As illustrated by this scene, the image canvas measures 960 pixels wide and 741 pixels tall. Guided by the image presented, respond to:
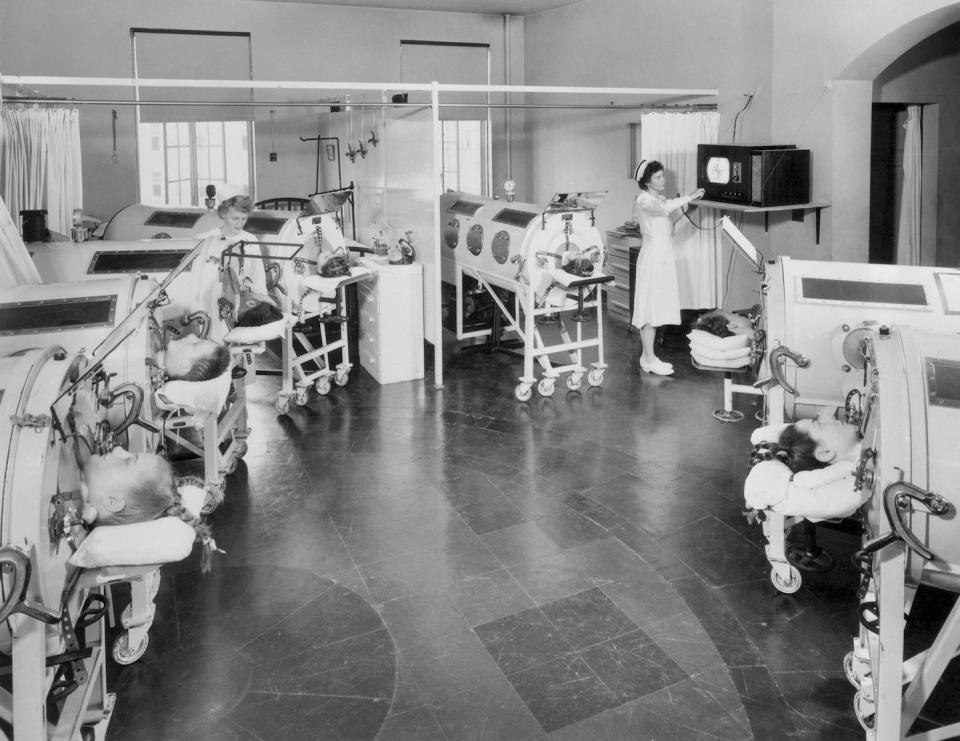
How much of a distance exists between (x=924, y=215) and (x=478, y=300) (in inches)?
161

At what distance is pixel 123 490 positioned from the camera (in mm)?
2645

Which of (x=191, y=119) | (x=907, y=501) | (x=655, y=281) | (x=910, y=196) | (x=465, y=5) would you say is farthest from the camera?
(x=465, y=5)

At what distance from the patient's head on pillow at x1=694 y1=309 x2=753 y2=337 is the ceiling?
7.10 meters

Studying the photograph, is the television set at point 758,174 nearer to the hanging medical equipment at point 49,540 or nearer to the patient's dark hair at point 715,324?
the patient's dark hair at point 715,324

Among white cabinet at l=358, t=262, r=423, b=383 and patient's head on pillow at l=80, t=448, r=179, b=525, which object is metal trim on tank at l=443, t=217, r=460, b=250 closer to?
white cabinet at l=358, t=262, r=423, b=383

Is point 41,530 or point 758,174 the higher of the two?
point 758,174

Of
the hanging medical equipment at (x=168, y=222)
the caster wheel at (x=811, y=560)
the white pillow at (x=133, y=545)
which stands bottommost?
the caster wheel at (x=811, y=560)

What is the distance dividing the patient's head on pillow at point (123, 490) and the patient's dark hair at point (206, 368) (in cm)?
99

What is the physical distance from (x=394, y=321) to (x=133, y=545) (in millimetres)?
4653

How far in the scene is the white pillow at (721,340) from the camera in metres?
4.18

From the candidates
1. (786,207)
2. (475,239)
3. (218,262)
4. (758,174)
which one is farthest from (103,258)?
(786,207)

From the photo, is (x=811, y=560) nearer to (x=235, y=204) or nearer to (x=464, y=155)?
(x=235, y=204)

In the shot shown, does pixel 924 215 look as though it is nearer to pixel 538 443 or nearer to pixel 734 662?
pixel 538 443

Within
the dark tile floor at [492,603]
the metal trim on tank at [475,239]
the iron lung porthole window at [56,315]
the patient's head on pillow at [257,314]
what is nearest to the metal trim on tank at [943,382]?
the dark tile floor at [492,603]
